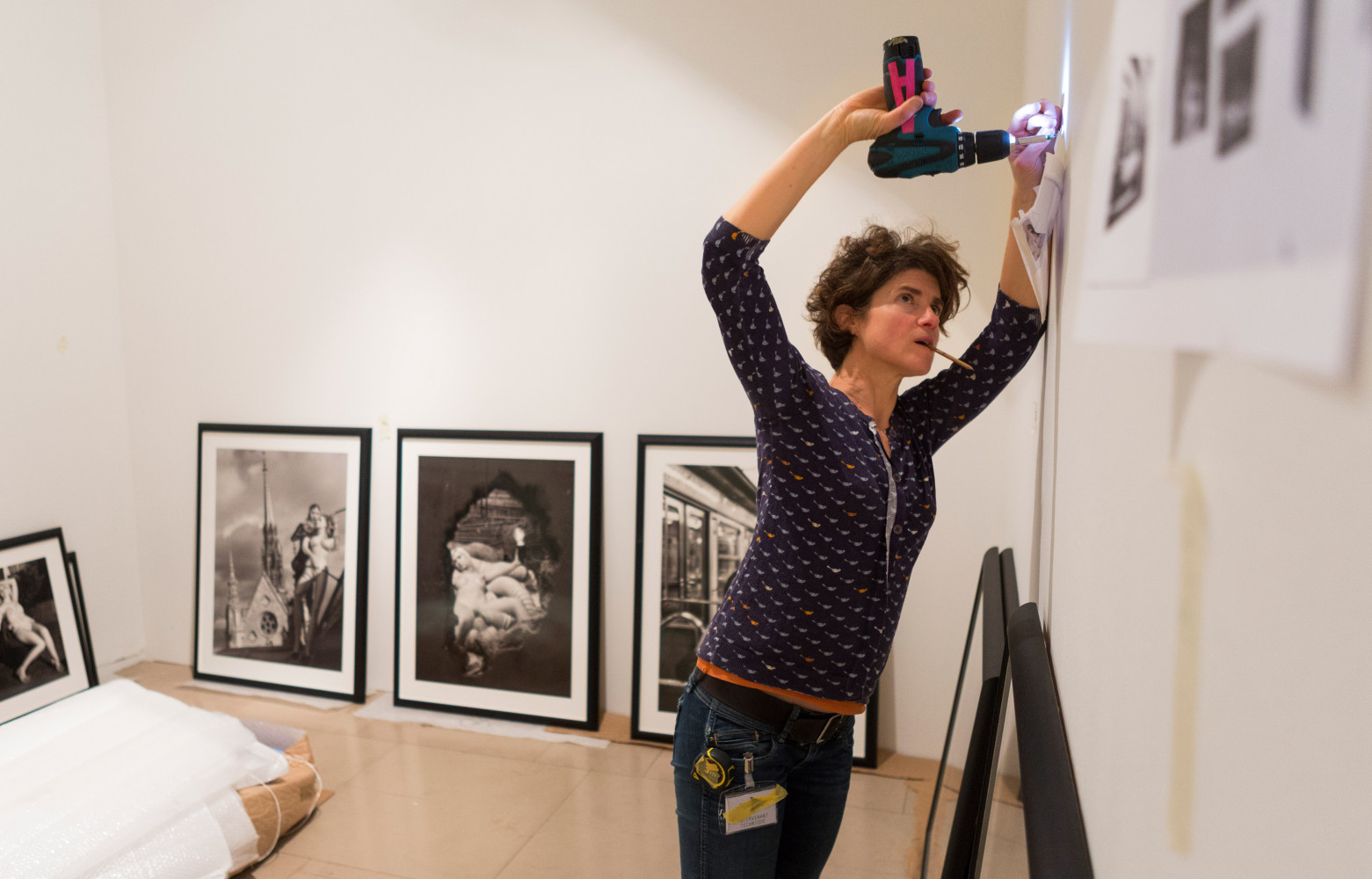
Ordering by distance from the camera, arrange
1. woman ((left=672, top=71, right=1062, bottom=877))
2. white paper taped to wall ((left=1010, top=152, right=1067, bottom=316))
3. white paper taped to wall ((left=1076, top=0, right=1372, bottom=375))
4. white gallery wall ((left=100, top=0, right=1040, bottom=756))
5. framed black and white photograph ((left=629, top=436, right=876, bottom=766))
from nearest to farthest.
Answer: white paper taped to wall ((left=1076, top=0, right=1372, bottom=375)) < white paper taped to wall ((left=1010, top=152, right=1067, bottom=316)) < woman ((left=672, top=71, right=1062, bottom=877)) < white gallery wall ((left=100, top=0, right=1040, bottom=756)) < framed black and white photograph ((left=629, top=436, right=876, bottom=766))

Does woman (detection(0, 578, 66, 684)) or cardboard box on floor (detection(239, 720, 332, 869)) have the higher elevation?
woman (detection(0, 578, 66, 684))

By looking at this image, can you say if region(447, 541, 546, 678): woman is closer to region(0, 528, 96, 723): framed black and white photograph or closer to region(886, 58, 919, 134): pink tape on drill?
region(0, 528, 96, 723): framed black and white photograph

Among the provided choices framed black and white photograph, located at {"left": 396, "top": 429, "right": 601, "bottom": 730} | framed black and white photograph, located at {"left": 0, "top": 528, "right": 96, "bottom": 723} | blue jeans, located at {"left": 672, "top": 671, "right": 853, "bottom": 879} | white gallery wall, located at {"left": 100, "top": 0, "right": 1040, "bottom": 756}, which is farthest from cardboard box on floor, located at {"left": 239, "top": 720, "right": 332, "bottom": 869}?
blue jeans, located at {"left": 672, "top": 671, "right": 853, "bottom": 879}

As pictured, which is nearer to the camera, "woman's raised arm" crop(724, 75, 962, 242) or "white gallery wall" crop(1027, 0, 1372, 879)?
"white gallery wall" crop(1027, 0, 1372, 879)

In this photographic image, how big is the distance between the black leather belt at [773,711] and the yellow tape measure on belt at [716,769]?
0.23 ft

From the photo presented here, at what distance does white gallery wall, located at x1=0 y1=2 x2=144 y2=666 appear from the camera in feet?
9.07

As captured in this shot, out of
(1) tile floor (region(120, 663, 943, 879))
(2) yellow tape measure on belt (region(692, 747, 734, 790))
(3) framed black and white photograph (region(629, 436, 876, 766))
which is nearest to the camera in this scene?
(2) yellow tape measure on belt (region(692, 747, 734, 790))

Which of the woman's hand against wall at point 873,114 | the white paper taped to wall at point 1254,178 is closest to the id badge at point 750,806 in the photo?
the woman's hand against wall at point 873,114

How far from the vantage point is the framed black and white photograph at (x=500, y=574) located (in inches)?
105

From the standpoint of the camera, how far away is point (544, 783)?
2.36 meters

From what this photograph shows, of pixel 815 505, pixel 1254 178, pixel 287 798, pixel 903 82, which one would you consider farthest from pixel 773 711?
pixel 287 798

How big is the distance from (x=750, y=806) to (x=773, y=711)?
139 millimetres

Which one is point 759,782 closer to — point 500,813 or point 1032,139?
point 1032,139

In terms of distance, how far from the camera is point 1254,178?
0.21 meters
